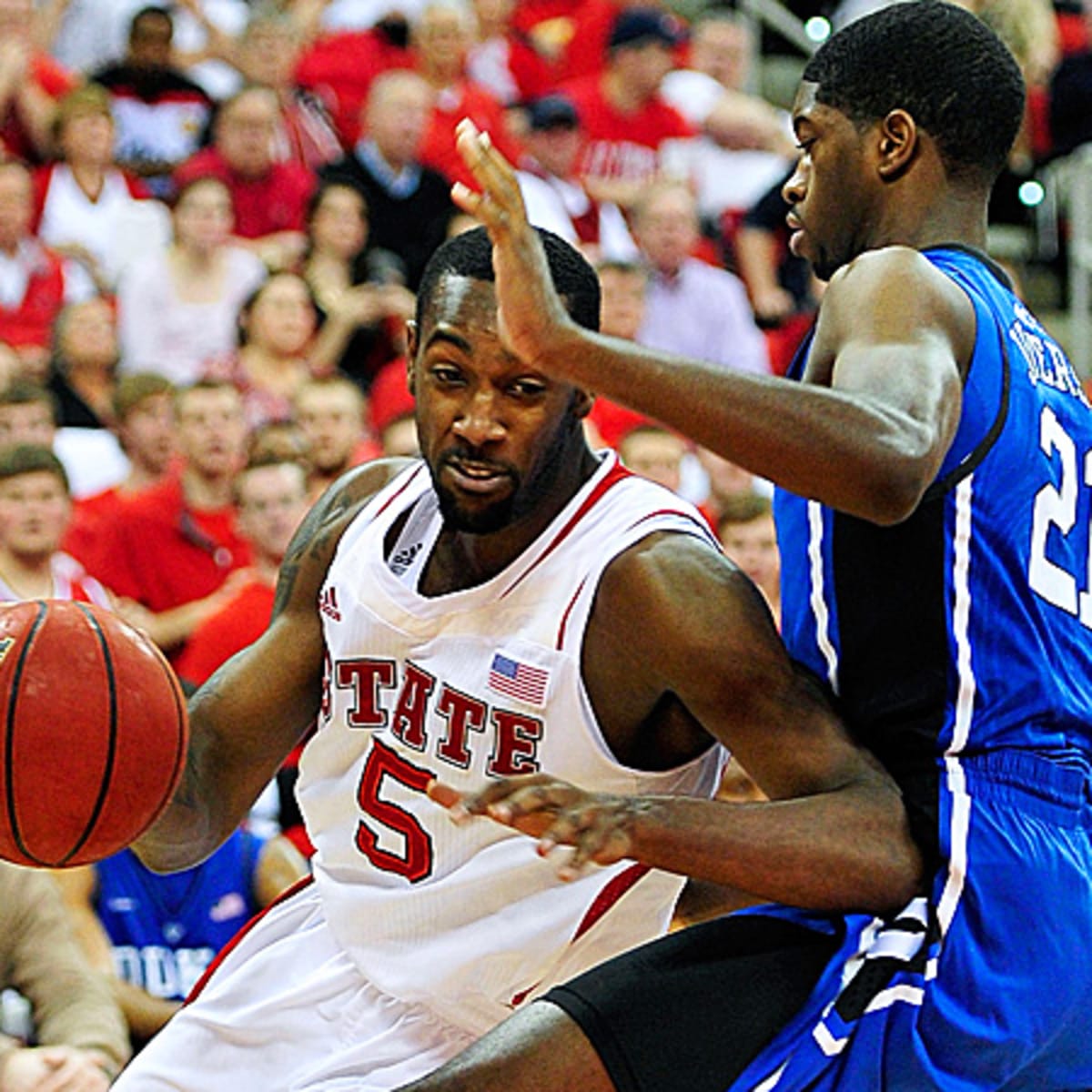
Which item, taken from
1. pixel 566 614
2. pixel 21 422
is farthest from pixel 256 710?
pixel 21 422

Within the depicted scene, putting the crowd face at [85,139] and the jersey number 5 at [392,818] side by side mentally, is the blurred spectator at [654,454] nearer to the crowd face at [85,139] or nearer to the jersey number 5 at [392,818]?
the crowd face at [85,139]

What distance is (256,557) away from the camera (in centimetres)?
657

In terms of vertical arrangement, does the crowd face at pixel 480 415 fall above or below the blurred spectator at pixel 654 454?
above

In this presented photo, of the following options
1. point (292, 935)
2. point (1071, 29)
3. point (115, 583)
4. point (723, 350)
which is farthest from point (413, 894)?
point (1071, 29)

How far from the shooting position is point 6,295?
8102 mm

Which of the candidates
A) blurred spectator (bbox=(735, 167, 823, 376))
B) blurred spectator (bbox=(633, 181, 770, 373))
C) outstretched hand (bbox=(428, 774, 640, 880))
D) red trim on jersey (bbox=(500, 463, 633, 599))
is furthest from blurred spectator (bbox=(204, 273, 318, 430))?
outstretched hand (bbox=(428, 774, 640, 880))

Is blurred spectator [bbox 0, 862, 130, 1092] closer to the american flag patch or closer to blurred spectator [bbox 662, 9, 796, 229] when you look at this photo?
the american flag patch

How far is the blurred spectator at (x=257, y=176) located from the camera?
8883mm

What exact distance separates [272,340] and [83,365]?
746 millimetres

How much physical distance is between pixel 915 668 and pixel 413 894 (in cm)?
92

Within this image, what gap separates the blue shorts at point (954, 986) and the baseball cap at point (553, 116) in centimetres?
715

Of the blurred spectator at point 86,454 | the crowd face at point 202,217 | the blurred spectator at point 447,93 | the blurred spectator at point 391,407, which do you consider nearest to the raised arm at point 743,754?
the blurred spectator at point 391,407

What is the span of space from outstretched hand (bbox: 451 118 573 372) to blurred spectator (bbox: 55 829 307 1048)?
2.92 m

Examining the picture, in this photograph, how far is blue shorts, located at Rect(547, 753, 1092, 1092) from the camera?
2738 mm
